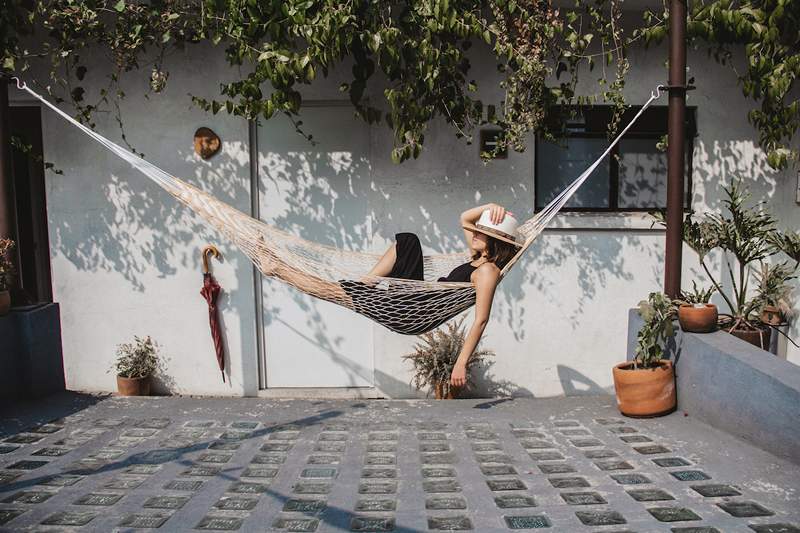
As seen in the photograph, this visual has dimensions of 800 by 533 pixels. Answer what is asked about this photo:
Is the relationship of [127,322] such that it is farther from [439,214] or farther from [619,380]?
[619,380]

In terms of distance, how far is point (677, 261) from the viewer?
3.31m

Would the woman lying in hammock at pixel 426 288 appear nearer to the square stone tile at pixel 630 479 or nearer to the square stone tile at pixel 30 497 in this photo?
the square stone tile at pixel 630 479

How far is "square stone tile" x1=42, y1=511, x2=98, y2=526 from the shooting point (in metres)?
2.17

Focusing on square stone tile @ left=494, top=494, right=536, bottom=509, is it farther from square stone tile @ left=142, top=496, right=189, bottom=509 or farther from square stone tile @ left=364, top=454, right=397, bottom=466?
square stone tile @ left=142, top=496, right=189, bottom=509

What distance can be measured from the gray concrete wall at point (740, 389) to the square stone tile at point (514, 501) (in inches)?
47.4

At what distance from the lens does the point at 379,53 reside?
3480mm

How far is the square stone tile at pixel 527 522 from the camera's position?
7.01ft

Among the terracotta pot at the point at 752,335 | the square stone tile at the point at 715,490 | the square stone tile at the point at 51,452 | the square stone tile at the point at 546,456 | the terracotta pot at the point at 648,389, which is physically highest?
the terracotta pot at the point at 752,335

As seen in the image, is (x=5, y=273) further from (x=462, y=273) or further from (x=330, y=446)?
(x=462, y=273)

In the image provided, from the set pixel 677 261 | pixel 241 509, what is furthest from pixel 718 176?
pixel 241 509

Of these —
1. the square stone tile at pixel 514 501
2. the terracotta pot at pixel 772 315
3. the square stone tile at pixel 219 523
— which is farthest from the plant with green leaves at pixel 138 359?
the terracotta pot at pixel 772 315

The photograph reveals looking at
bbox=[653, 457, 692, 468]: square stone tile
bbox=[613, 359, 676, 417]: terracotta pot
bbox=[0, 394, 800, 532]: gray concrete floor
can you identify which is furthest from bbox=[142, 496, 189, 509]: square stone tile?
bbox=[613, 359, 676, 417]: terracotta pot

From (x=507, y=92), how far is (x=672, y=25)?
3.28 ft

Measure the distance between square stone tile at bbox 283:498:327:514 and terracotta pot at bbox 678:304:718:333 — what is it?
220 cm
